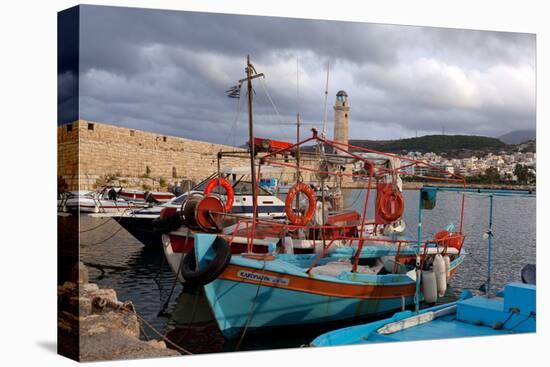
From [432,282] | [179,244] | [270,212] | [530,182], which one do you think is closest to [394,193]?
[432,282]

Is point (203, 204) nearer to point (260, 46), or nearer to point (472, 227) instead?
point (260, 46)

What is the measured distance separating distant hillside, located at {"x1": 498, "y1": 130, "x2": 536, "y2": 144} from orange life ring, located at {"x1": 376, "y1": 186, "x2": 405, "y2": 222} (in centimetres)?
177

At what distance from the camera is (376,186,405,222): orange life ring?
7.88 m

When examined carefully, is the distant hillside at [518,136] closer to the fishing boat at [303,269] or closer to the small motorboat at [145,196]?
the fishing boat at [303,269]

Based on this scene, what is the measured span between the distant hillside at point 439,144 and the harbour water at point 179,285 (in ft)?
3.25

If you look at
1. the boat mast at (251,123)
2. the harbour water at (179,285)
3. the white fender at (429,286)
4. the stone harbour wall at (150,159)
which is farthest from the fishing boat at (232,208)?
the white fender at (429,286)

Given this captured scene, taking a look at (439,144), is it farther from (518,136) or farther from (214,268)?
(214,268)

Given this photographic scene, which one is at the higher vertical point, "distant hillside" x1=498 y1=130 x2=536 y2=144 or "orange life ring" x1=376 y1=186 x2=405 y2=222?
"distant hillside" x1=498 y1=130 x2=536 y2=144

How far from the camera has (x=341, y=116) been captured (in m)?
10.7

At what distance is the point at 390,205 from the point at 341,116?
125 inches

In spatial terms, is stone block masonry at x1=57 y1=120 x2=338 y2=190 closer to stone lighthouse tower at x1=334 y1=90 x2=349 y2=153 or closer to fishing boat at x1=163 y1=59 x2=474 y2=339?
stone lighthouse tower at x1=334 y1=90 x2=349 y2=153

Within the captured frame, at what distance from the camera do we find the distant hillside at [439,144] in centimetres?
1061

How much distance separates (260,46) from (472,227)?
40.8 feet

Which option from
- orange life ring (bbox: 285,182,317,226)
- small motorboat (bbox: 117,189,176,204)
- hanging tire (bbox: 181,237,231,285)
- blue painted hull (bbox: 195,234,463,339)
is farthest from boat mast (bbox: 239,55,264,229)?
small motorboat (bbox: 117,189,176,204)
